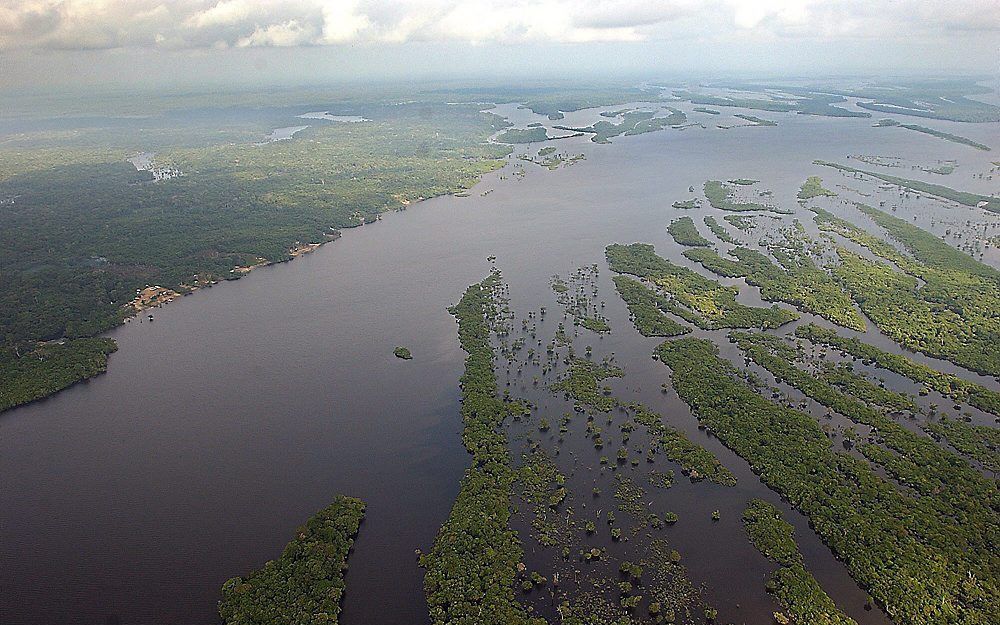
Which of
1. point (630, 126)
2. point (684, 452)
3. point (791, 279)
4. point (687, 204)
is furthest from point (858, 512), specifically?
point (630, 126)

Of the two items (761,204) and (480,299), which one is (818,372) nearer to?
(480,299)

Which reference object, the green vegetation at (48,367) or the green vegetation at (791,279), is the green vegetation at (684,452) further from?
the green vegetation at (48,367)

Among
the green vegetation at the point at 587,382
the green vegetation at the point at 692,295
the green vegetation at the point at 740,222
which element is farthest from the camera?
the green vegetation at the point at 740,222

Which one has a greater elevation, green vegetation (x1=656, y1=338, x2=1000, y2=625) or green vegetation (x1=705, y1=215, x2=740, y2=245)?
green vegetation (x1=705, y1=215, x2=740, y2=245)

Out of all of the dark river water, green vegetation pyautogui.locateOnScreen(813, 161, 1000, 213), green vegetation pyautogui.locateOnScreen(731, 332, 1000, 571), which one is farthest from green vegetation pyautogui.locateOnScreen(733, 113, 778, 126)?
green vegetation pyautogui.locateOnScreen(731, 332, 1000, 571)

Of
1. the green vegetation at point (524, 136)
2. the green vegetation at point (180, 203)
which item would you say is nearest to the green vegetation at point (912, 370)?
the green vegetation at point (180, 203)

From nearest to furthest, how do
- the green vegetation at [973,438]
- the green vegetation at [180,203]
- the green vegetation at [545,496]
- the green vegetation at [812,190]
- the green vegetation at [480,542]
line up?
1. the green vegetation at [480,542]
2. the green vegetation at [545,496]
3. the green vegetation at [973,438]
4. the green vegetation at [180,203]
5. the green vegetation at [812,190]

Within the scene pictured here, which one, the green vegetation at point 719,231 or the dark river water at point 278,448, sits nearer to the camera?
the dark river water at point 278,448

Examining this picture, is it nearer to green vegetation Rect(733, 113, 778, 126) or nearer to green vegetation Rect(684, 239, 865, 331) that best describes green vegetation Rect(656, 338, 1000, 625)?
green vegetation Rect(684, 239, 865, 331)
